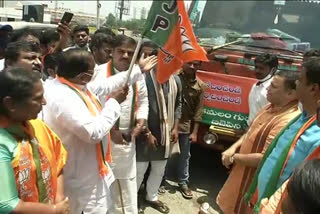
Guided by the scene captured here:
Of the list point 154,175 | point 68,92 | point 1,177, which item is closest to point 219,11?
point 154,175

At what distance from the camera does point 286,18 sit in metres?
5.52

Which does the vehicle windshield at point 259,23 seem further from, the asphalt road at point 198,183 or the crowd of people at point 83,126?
the asphalt road at point 198,183

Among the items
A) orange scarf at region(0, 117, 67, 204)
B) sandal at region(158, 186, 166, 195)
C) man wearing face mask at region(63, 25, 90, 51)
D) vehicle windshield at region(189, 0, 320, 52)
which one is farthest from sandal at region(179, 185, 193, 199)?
orange scarf at region(0, 117, 67, 204)

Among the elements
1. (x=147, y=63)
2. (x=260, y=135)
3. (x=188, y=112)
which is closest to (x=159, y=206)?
(x=188, y=112)

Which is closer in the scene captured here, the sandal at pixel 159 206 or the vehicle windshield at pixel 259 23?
the sandal at pixel 159 206

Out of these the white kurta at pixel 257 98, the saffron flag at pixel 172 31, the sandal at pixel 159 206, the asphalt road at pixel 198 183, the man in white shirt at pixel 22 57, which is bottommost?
the asphalt road at pixel 198 183

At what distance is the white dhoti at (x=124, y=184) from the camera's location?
10.2 feet

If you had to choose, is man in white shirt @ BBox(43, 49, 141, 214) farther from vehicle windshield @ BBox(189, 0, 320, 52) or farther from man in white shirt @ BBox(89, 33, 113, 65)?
vehicle windshield @ BBox(189, 0, 320, 52)

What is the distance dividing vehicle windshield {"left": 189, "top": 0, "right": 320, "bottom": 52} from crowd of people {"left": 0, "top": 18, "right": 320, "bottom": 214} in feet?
4.52

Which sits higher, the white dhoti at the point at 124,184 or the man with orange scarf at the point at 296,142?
the man with orange scarf at the point at 296,142

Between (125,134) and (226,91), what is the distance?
1.49 metres

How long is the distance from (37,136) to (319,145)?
122cm

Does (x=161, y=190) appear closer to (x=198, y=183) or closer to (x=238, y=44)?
(x=198, y=183)

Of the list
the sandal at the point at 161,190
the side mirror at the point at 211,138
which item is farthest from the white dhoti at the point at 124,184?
the side mirror at the point at 211,138
